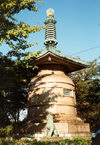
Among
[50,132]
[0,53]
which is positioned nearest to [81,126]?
[50,132]

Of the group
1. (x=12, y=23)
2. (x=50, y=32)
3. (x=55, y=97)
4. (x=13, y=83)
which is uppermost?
(x=50, y=32)

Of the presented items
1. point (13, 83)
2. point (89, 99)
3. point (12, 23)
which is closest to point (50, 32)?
point (12, 23)

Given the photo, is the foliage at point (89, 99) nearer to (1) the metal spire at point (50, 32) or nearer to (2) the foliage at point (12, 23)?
(1) the metal spire at point (50, 32)

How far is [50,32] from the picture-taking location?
49.6 feet

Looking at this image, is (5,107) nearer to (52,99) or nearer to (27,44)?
(52,99)

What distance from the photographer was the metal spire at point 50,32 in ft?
48.3

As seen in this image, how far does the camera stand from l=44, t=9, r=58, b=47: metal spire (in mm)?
14727

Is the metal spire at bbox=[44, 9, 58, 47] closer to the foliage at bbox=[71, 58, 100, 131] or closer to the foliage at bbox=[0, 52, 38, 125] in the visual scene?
the foliage at bbox=[0, 52, 38, 125]

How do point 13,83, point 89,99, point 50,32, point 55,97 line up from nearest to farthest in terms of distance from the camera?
point 13,83 → point 55,97 → point 50,32 → point 89,99

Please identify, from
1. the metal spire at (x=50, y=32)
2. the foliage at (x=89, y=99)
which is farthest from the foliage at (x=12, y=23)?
the foliage at (x=89, y=99)

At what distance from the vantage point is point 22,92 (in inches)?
611

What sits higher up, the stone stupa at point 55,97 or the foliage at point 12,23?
the foliage at point 12,23

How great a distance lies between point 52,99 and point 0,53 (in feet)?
17.2

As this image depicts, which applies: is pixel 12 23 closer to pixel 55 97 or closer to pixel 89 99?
pixel 55 97
